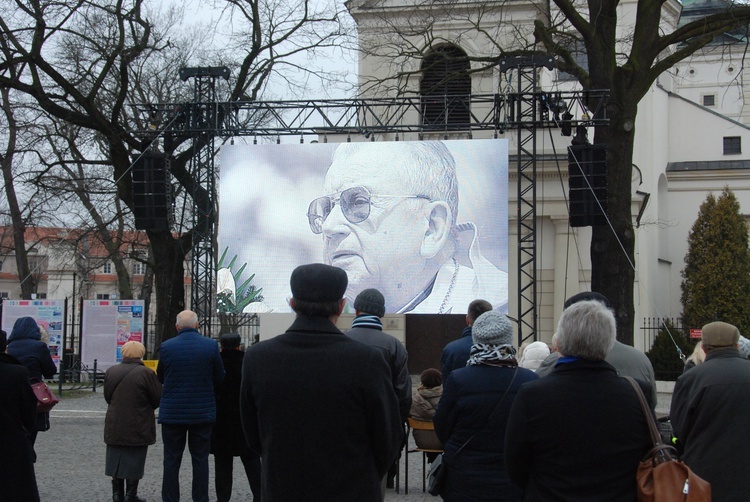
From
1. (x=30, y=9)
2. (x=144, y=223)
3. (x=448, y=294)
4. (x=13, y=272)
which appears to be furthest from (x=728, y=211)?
(x=13, y=272)

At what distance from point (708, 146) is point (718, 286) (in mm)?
6874

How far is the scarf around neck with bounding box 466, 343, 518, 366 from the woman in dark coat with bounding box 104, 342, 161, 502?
13.8 ft

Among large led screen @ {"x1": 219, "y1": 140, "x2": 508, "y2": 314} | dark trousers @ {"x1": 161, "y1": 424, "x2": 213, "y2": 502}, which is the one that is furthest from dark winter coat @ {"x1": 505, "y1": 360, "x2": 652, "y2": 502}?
large led screen @ {"x1": 219, "y1": 140, "x2": 508, "y2": 314}

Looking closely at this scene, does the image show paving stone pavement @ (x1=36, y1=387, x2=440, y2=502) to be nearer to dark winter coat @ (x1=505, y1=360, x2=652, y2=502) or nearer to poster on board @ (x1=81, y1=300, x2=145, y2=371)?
poster on board @ (x1=81, y1=300, x2=145, y2=371)

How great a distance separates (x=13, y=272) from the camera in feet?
253

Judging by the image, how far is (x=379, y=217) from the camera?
1562 cm

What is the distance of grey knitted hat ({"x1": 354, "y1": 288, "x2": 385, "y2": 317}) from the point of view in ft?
21.3

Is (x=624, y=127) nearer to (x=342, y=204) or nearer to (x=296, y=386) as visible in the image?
(x=342, y=204)

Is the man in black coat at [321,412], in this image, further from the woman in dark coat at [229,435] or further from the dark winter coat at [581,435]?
the woman in dark coat at [229,435]

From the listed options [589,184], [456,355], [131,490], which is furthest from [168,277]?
[456,355]

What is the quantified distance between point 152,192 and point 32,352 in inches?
319

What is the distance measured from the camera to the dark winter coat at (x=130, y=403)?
7.79 m

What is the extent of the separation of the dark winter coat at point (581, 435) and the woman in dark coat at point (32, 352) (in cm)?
606

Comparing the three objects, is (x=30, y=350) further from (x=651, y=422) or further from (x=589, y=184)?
(x=589, y=184)
